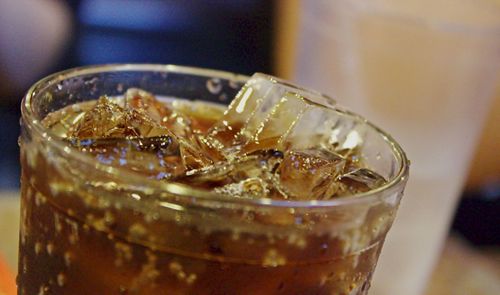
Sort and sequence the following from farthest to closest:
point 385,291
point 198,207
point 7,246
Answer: point 385,291 → point 7,246 → point 198,207

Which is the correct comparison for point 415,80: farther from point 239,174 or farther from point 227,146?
point 239,174

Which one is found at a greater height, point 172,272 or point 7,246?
point 172,272

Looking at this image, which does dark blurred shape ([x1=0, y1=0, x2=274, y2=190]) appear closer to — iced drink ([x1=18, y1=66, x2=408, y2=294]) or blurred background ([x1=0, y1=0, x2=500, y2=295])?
blurred background ([x1=0, y1=0, x2=500, y2=295])

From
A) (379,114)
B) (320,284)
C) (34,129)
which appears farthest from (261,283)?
(379,114)

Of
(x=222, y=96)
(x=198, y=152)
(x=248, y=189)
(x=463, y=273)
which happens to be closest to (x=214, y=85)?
(x=222, y=96)

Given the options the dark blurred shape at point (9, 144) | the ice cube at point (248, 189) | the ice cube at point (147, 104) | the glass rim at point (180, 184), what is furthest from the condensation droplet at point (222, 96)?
the dark blurred shape at point (9, 144)

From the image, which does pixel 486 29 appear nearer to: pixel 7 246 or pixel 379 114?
pixel 379 114
